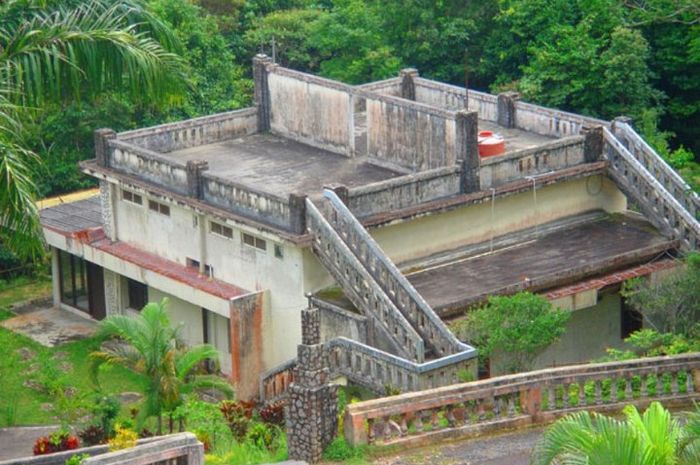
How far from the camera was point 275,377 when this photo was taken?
31812 millimetres

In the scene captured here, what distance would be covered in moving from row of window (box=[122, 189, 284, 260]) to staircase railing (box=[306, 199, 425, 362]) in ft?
4.76

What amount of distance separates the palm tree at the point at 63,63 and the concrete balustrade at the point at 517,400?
5742 mm

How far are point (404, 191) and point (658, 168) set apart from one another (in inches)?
229

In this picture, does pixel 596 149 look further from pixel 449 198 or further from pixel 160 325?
pixel 160 325

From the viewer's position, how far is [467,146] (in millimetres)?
32844

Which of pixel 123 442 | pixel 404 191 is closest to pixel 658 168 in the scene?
pixel 404 191

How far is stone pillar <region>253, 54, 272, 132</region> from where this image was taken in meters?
38.3

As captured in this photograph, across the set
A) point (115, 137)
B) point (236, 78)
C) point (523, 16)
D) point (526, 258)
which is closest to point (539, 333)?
point (526, 258)

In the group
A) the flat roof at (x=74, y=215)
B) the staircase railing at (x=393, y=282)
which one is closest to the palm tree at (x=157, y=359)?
the staircase railing at (x=393, y=282)

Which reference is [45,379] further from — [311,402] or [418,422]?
[418,422]

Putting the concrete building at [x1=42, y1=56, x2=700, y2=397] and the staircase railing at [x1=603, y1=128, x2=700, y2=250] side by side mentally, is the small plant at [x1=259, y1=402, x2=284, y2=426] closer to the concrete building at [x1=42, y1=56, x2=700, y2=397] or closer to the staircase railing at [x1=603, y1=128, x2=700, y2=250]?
the concrete building at [x1=42, y1=56, x2=700, y2=397]

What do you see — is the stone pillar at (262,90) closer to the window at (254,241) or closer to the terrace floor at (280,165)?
the terrace floor at (280,165)

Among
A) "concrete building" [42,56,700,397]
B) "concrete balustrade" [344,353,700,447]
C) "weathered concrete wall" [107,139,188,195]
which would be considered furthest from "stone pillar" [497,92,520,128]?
"concrete balustrade" [344,353,700,447]

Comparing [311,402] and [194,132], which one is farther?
[194,132]
